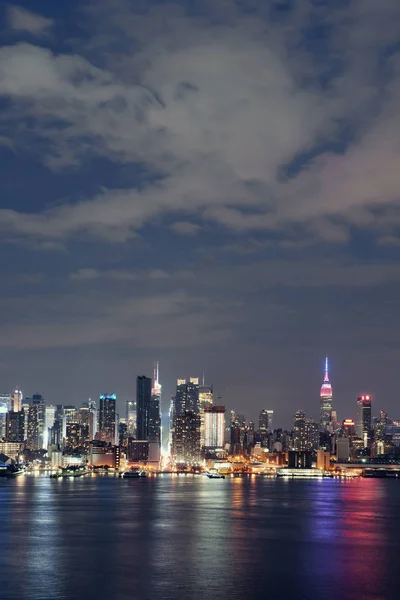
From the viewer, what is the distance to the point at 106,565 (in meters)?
71.1

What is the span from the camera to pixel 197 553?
77688mm

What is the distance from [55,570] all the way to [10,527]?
111 feet

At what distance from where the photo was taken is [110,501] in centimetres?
15600

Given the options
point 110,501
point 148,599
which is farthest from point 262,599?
point 110,501

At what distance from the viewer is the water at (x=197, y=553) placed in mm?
60375

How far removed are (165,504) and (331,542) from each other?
59237 mm

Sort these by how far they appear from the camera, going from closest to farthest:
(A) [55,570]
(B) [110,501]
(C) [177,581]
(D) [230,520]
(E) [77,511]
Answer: (C) [177,581] → (A) [55,570] → (D) [230,520] → (E) [77,511] → (B) [110,501]

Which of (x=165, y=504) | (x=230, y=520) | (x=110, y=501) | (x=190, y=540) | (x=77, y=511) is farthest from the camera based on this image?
(x=110, y=501)

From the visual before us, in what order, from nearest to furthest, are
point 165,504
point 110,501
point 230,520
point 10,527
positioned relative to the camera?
point 10,527 → point 230,520 → point 165,504 → point 110,501

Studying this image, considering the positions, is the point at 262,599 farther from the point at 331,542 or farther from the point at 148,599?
the point at 331,542

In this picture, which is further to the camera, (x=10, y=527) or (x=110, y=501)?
(x=110, y=501)

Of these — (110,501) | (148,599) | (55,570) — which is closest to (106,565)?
(55,570)

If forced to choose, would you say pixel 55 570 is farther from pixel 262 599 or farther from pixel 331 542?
pixel 331 542

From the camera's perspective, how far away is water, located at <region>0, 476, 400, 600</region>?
60.4 metres
